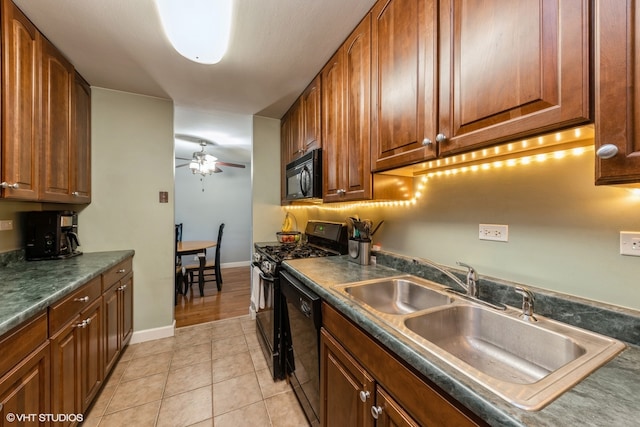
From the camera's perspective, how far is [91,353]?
156cm

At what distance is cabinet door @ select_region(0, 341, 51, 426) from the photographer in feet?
2.98

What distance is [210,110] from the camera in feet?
9.11

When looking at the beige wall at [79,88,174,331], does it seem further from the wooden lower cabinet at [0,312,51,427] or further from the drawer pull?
the wooden lower cabinet at [0,312,51,427]

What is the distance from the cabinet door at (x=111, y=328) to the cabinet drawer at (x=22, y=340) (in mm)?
748

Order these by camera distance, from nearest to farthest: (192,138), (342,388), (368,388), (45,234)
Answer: (368,388) → (342,388) → (45,234) → (192,138)

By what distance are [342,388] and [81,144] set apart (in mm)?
2716

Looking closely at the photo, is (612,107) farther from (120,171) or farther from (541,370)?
(120,171)

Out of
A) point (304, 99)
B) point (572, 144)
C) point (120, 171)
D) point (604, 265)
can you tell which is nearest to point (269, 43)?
point (304, 99)

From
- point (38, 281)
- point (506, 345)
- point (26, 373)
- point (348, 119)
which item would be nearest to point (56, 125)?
point (38, 281)

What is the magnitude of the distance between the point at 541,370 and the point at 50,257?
2.99 meters

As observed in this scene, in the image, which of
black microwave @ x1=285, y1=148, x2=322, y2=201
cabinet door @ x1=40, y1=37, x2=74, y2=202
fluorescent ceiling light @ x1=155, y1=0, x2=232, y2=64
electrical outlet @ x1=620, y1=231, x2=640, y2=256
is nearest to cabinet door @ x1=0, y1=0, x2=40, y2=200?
cabinet door @ x1=40, y1=37, x2=74, y2=202

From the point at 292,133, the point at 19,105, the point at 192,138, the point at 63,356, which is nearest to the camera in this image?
the point at 63,356

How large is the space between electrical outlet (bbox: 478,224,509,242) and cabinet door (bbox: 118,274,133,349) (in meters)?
2.64

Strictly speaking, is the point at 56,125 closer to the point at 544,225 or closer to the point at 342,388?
the point at 342,388
